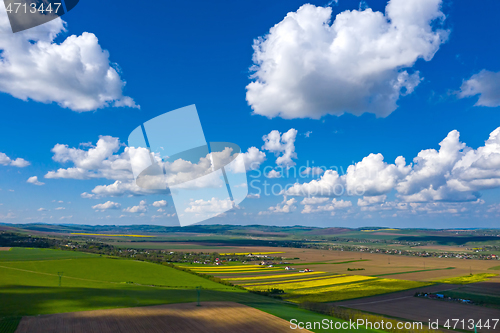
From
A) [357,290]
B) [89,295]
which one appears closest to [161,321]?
[89,295]

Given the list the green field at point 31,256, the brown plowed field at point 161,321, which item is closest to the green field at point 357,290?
the brown plowed field at point 161,321

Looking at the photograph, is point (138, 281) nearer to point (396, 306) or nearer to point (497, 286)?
point (396, 306)

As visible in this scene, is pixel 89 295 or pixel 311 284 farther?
pixel 311 284

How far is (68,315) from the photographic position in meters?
20.2

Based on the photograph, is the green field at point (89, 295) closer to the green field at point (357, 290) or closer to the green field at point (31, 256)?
the green field at point (357, 290)

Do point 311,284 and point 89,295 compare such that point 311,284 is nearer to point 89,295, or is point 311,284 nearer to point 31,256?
point 89,295

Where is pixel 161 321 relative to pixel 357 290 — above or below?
above

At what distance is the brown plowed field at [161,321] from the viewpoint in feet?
59.7

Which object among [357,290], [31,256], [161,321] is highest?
[161,321]

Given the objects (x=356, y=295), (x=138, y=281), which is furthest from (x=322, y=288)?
(x=138, y=281)

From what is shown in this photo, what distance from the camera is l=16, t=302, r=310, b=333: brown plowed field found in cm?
1819

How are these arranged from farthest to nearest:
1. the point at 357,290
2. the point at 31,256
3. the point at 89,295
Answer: the point at 31,256
the point at 357,290
the point at 89,295

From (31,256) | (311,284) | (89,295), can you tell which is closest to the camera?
(89,295)

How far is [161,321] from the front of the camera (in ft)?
68.2
